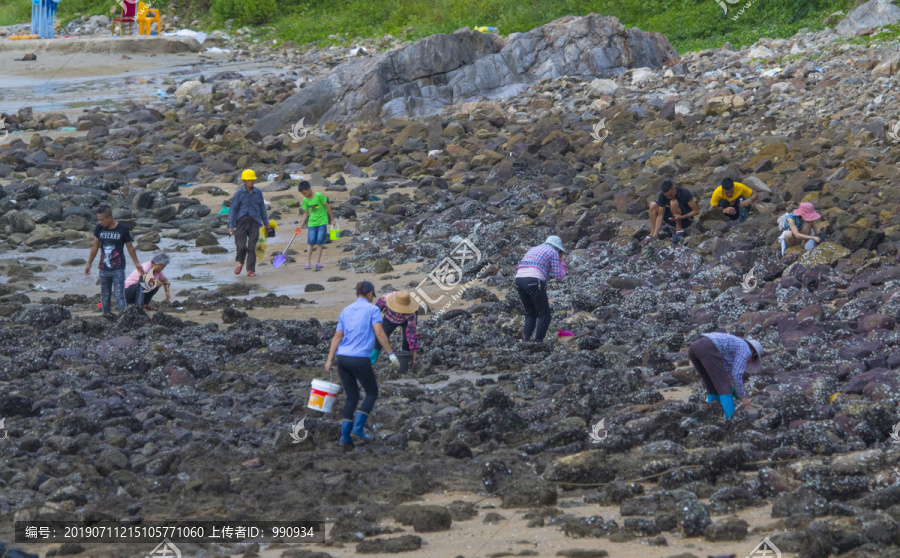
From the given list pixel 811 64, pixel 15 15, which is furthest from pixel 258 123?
pixel 15 15

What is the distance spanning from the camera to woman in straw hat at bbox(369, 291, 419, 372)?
28.2 feet

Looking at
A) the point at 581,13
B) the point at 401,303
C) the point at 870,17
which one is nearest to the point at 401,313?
the point at 401,303

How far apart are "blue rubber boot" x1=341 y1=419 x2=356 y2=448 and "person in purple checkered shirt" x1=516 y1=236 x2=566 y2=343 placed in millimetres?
3088

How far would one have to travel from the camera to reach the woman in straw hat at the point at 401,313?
28.2 ft

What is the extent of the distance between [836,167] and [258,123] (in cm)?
1556

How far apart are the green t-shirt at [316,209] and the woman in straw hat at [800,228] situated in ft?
20.5

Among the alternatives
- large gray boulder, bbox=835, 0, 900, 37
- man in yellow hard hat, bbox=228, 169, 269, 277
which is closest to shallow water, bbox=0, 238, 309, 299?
man in yellow hard hat, bbox=228, 169, 269, 277

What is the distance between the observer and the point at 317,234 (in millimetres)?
13977

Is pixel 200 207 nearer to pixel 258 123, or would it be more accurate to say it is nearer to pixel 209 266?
pixel 209 266

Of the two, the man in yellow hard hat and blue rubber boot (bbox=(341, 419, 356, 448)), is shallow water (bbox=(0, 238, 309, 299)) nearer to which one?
the man in yellow hard hat

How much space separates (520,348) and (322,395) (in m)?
3.32

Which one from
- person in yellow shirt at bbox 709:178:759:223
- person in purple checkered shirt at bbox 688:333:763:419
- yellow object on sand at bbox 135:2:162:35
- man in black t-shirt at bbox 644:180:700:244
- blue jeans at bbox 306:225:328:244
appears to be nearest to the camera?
person in purple checkered shirt at bbox 688:333:763:419

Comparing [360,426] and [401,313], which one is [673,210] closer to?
[401,313]

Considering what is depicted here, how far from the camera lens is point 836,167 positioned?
51.6ft
